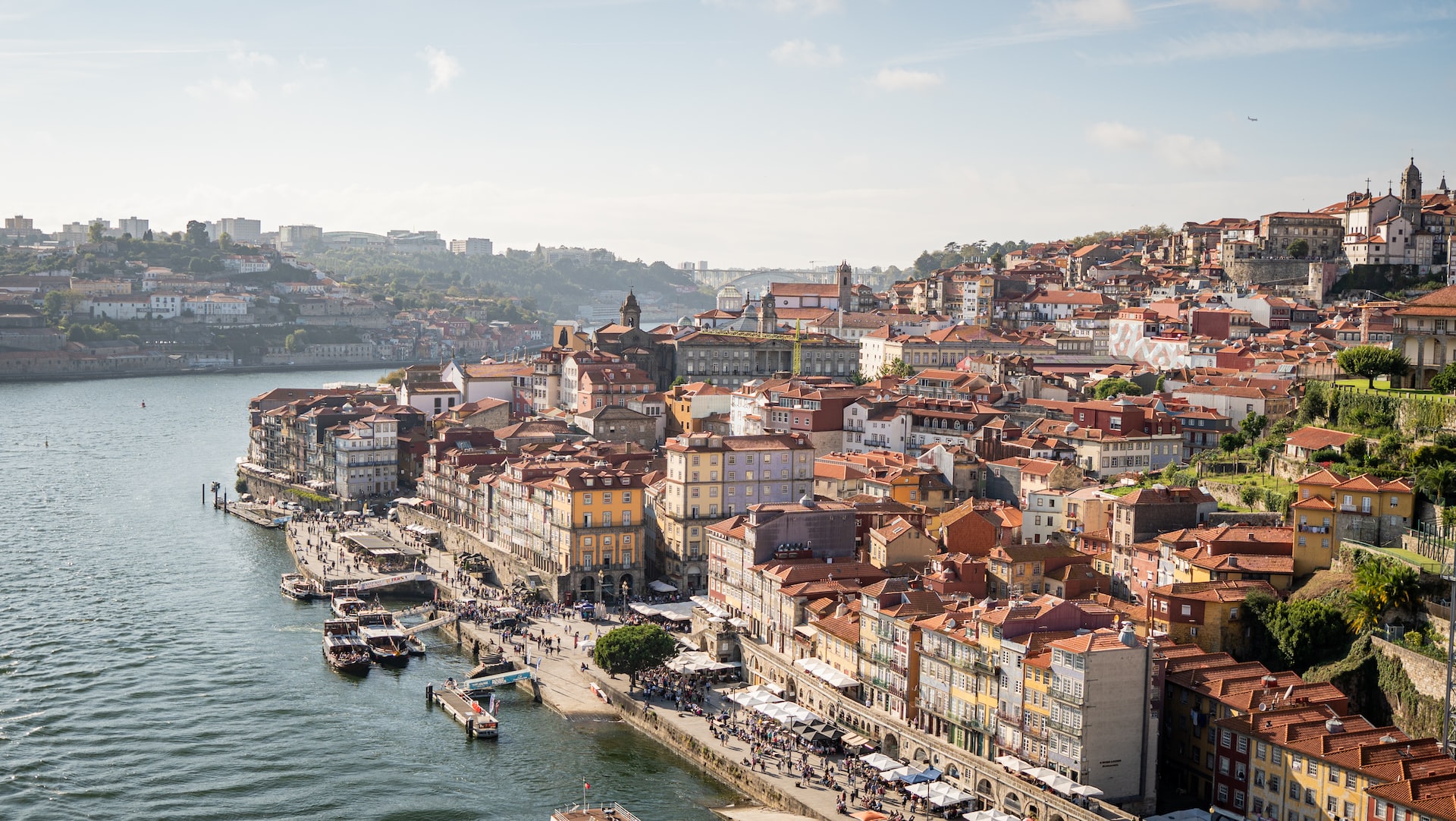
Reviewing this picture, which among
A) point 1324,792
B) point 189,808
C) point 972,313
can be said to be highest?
point 972,313

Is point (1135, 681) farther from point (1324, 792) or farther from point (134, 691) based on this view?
point (134, 691)

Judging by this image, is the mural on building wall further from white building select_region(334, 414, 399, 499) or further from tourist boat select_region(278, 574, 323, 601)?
tourist boat select_region(278, 574, 323, 601)

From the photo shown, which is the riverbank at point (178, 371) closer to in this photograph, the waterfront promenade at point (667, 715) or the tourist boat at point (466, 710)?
the waterfront promenade at point (667, 715)

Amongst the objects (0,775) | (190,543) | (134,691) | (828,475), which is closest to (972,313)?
(828,475)

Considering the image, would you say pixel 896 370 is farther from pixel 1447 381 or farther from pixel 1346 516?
pixel 1346 516

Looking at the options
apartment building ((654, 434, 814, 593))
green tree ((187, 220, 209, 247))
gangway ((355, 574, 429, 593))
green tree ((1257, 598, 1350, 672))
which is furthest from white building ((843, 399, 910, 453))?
green tree ((187, 220, 209, 247))

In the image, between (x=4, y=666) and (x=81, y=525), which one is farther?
(x=81, y=525)
